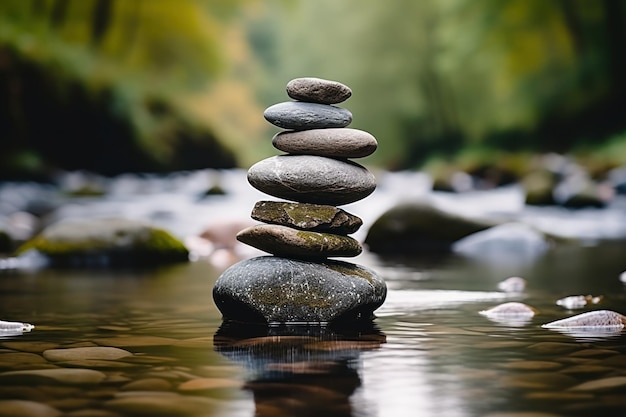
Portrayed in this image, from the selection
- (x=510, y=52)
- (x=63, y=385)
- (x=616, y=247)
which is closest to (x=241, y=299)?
(x=63, y=385)

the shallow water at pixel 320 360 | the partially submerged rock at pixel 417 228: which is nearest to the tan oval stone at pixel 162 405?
the shallow water at pixel 320 360

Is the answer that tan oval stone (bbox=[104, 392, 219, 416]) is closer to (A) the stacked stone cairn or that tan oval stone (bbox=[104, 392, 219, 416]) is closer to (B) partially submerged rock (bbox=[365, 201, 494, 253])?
(A) the stacked stone cairn

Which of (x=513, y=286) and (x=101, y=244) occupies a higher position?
(x=101, y=244)

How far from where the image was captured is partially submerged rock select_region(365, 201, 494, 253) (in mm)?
13906

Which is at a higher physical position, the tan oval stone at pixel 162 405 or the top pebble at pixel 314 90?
the top pebble at pixel 314 90

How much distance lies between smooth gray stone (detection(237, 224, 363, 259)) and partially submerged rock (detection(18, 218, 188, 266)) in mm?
5209

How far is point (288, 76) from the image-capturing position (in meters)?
44.6

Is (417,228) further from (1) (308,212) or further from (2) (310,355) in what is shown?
(2) (310,355)

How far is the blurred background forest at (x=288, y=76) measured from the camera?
3164 cm

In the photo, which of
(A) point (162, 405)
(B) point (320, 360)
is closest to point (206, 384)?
(A) point (162, 405)

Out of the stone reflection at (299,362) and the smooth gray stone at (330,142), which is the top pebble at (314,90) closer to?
the smooth gray stone at (330,142)

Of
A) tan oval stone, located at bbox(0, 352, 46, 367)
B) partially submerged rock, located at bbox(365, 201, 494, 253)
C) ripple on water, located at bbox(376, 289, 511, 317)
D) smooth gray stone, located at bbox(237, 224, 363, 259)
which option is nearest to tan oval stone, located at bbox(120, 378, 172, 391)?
tan oval stone, located at bbox(0, 352, 46, 367)

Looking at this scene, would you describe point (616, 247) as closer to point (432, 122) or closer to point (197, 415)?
point (197, 415)

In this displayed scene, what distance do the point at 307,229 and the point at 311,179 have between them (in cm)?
34
